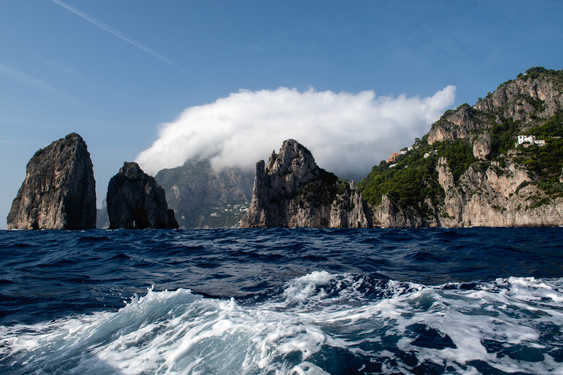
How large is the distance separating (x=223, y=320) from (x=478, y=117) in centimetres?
19005

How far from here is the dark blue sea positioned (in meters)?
4.32

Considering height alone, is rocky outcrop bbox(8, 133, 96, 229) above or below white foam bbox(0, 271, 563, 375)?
above

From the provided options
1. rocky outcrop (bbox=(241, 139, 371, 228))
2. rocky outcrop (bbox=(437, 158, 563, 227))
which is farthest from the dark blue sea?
rocky outcrop (bbox=(241, 139, 371, 228))

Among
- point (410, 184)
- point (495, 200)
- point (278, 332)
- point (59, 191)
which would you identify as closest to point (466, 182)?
point (495, 200)

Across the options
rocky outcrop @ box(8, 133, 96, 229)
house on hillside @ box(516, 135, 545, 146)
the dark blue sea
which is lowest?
the dark blue sea

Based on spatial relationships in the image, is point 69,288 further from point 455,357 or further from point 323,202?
point 323,202

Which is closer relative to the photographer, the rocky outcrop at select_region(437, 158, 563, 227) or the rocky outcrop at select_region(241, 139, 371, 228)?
the rocky outcrop at select_region(437, 158, 563, 227)

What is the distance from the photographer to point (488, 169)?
355ft

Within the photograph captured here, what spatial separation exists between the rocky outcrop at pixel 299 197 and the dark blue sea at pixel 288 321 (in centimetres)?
10563

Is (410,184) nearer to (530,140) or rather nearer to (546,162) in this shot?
(530,140)

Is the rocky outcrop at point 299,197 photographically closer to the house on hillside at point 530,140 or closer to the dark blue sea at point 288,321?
the house on hillside at point 530,140

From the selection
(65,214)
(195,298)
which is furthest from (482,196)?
(65,214)

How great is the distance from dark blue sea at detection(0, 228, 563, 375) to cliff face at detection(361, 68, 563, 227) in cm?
10191

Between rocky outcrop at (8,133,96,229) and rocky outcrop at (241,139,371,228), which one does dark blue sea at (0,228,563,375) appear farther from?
rocky outcrop at (8,133,96,229)
